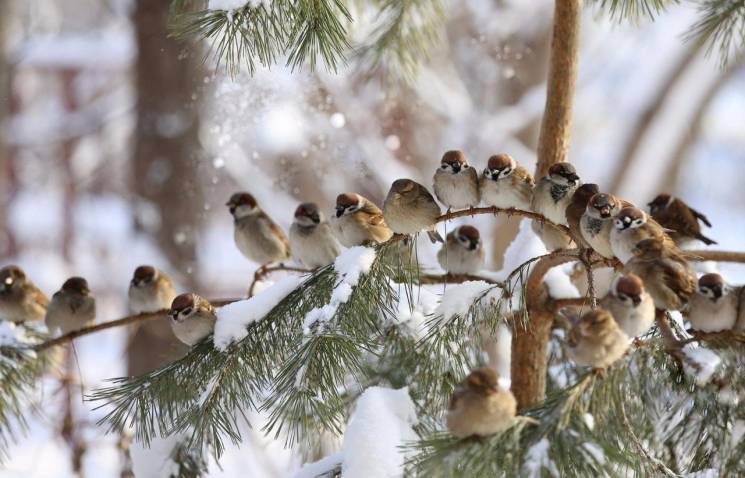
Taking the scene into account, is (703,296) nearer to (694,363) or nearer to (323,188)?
(694,363)

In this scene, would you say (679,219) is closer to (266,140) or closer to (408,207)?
(408,207)

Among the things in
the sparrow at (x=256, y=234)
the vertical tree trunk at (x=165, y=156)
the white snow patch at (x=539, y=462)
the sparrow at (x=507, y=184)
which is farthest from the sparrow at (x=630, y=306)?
the vertical tree trunk at (x=165, y=156)

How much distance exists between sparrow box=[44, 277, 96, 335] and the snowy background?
11.4 inches

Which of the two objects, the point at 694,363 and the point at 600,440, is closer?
the point at 600,440

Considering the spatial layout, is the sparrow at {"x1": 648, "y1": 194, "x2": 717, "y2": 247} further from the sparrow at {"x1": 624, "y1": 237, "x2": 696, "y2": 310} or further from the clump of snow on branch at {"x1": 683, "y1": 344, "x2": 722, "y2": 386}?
the clump of snow on branch at {"x1": 683, "y1": 344, "x2": 722, "y2": 386}

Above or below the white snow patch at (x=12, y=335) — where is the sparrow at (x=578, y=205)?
below

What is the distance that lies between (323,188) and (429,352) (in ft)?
15.2

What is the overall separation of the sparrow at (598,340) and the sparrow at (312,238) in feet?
6.31

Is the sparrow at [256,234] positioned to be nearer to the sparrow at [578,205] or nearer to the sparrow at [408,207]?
the sparrow at [408,207]

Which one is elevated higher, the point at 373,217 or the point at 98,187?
the point at 98,187

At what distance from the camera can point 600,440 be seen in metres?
1.47

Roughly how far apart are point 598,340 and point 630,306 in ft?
0.63

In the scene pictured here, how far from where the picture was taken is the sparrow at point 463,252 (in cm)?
343

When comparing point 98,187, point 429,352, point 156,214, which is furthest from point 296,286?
point 98,187
